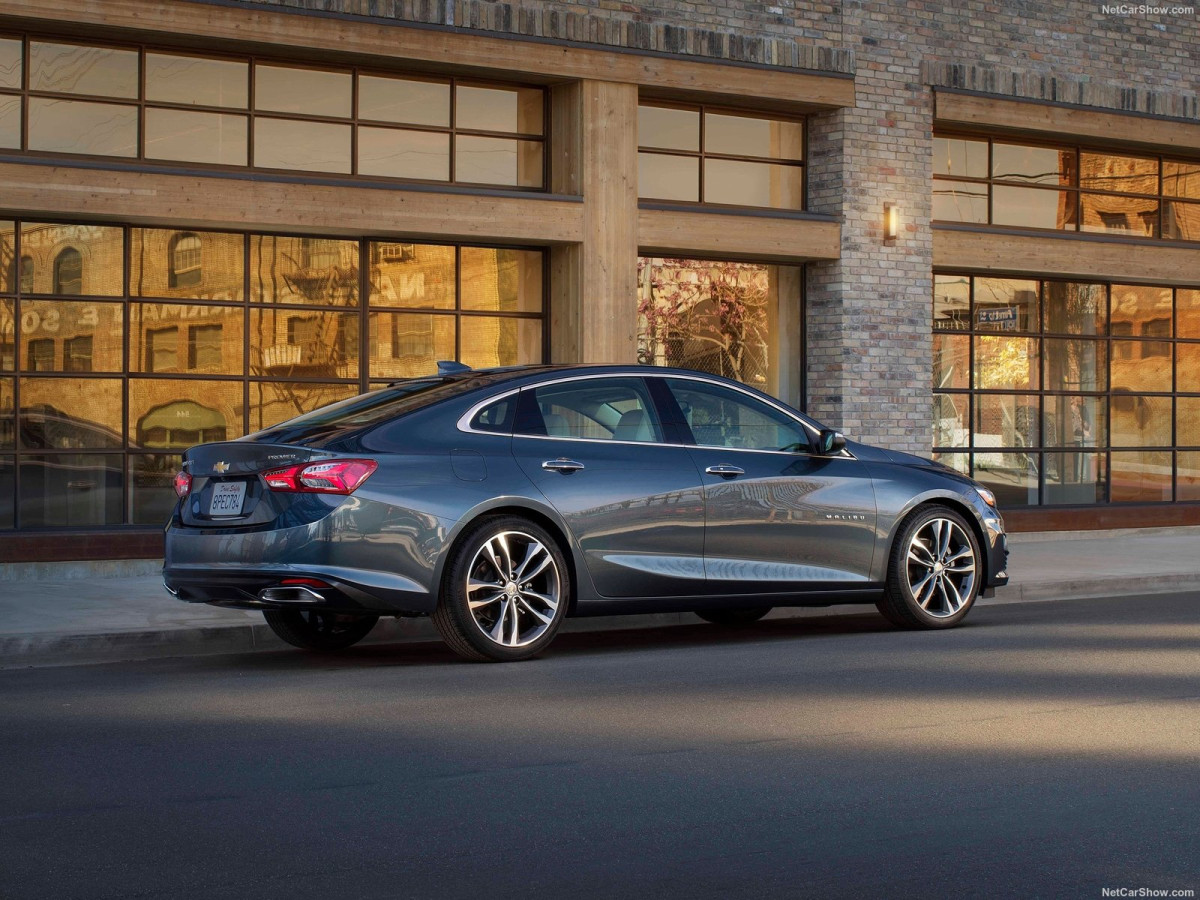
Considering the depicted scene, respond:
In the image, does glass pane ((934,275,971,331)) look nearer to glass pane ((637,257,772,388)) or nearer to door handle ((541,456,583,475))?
glass pane ((637,257,772,388))

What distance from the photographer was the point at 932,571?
1036 cm

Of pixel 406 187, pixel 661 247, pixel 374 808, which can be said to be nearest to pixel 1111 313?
pixel 661 247

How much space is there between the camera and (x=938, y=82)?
57.2 ft

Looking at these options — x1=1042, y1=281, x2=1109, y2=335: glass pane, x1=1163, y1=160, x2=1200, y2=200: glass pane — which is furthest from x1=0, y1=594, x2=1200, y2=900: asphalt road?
x1=1163, y1=160, x2=1200, y2=200: glass pane

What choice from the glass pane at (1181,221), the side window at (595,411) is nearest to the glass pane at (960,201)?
the glass pane at (1181,221)

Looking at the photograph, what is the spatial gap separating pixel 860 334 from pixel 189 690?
10.4 m

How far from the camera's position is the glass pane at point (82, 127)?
539 inches

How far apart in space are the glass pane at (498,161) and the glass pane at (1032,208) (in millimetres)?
5543

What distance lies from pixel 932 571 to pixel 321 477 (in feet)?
13.4

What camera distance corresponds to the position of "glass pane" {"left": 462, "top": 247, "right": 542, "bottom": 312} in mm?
15516

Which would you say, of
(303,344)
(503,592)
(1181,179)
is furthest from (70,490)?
(1181,179)

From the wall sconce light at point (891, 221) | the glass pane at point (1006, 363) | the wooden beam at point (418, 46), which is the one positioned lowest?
the glass pane at point (1006, 363)

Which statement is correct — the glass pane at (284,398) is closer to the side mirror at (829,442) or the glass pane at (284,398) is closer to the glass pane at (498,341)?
the glass pane at (498,341)

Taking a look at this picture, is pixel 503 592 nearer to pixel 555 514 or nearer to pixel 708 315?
pixel 555 514
